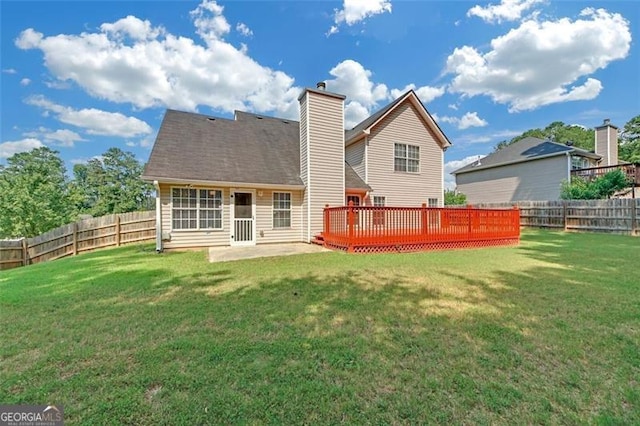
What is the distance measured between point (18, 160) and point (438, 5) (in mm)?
49244

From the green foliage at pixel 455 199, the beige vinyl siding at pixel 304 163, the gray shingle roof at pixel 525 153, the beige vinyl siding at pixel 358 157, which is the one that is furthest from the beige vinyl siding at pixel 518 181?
the beige vinyl siding at pixel 304 163

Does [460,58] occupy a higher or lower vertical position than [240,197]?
higher

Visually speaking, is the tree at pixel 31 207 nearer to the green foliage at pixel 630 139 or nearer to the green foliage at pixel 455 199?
the green foliage at pixel 455 199

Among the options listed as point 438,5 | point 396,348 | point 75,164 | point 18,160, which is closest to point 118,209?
point 18,160

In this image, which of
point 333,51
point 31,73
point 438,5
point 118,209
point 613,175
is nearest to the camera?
point 438,5

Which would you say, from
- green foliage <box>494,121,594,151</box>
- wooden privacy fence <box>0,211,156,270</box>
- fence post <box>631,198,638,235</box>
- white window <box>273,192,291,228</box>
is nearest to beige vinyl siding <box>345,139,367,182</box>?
white window <box>273,192,291,228</box>

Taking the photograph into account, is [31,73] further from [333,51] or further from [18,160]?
[18,160]

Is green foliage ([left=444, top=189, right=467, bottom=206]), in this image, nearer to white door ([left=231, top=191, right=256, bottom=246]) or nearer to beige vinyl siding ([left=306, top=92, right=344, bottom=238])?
beige vinyl siding ([left=306, top=92, right=344, bottom=238])

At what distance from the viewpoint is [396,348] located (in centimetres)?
272

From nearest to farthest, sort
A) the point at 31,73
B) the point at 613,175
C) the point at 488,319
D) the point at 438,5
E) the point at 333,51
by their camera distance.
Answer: the point at 488,319
the point at 438,5
the point at 31,73
the point at 613,175
the point at 333,51

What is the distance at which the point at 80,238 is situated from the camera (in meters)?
11.3

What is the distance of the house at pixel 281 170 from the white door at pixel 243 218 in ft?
0.13

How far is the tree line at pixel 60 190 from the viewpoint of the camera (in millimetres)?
16219

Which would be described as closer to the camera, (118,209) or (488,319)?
(488,319)
